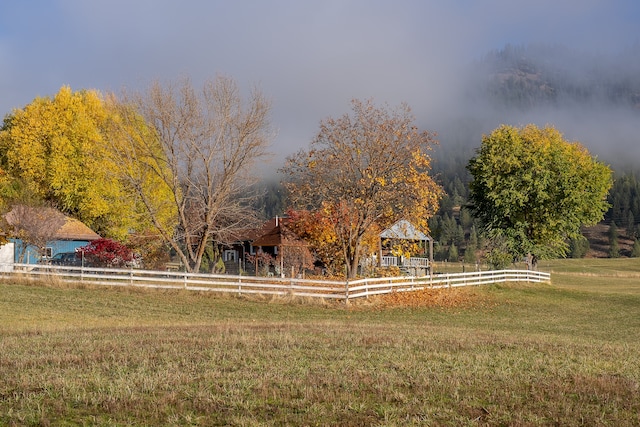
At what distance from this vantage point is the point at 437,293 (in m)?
31.4

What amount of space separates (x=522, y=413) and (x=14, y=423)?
5367 mm

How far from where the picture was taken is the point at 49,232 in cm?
3828

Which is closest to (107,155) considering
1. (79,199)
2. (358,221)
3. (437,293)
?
(79,199)

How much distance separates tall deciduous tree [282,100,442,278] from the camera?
32500mm

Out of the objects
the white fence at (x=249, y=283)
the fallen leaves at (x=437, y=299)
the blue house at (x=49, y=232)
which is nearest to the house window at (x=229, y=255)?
the blue house at (x=49, y=232)

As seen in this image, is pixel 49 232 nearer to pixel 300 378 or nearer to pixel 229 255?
pixel 229 255

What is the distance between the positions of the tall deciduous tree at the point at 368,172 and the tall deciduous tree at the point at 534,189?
19033mm

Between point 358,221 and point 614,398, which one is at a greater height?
point 358,221

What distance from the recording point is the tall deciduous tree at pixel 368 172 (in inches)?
1280

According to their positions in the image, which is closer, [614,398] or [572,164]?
[614,398]

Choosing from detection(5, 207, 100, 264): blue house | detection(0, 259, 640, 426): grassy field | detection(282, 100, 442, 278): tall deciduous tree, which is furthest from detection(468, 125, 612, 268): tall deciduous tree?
detection(0, 259, 640, 426): grassy field

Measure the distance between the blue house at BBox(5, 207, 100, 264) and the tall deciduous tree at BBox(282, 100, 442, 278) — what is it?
15071mm

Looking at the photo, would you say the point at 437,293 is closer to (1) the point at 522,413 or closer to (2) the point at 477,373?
(2) the point at 477,373

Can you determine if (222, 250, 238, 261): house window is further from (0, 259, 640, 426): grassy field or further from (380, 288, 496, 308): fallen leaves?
(0, 259, 640, 426): grassy field
